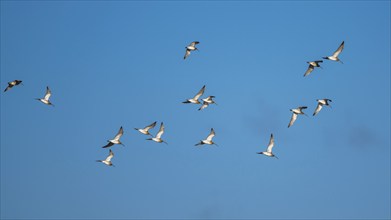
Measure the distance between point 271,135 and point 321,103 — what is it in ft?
35.2

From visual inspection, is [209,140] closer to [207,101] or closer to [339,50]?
[207,101]

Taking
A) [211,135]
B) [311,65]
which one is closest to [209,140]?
[211,135]

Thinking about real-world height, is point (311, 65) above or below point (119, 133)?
above

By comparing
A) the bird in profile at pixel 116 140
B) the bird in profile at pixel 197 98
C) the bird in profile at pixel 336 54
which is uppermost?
the bird in profile at pixel 336 54

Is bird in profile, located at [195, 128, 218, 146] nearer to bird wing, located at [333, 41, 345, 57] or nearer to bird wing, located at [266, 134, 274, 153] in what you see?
bird wing, located at [266, 134, 274, 153]

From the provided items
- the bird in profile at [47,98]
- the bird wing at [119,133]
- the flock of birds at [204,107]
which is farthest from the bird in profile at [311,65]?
the bird in profile at [47,98]

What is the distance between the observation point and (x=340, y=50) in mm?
97562

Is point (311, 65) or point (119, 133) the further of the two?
point (311, 65)

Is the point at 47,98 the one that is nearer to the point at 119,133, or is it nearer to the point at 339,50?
the point at 119,133

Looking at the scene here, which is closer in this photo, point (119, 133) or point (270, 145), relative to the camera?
point (119, 133)

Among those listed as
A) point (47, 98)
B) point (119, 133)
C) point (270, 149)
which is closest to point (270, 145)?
point (270, 149)

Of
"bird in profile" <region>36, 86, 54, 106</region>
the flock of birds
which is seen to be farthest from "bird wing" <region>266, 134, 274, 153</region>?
"bird in profile" <region>36, 86, 54, 106</region>

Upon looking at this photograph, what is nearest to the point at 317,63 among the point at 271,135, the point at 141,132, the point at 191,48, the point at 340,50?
the point at 340,50

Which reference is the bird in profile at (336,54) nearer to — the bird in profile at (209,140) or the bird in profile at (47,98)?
Answer: the bird in profile at (209,140)
